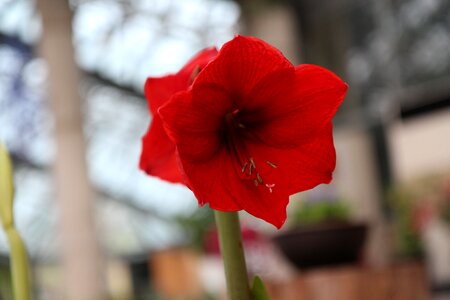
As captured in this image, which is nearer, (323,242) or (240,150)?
(240,150)

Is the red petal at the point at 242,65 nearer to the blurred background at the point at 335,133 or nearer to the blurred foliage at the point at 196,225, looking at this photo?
the blurred background at the point at 335,133

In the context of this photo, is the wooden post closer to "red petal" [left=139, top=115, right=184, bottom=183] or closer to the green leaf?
"red petal" [left=139, top=115, right=184, bottom=183]

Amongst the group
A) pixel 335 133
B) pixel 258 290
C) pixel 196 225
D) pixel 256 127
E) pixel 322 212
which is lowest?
pixel 258 290

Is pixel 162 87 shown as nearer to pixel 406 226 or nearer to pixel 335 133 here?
pixel 406 226

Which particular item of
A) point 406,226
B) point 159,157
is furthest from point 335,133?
point 159,157

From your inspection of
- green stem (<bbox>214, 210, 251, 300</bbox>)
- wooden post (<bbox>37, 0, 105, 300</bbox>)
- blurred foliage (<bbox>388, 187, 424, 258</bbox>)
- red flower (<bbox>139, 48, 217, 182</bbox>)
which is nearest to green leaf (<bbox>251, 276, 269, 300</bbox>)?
green stem (<bbox>214, 210, 251, 300</bbox>)

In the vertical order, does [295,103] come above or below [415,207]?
below

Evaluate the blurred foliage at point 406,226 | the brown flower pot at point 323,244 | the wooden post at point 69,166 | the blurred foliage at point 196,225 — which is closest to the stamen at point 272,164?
the brown flower pot at point 323,244
